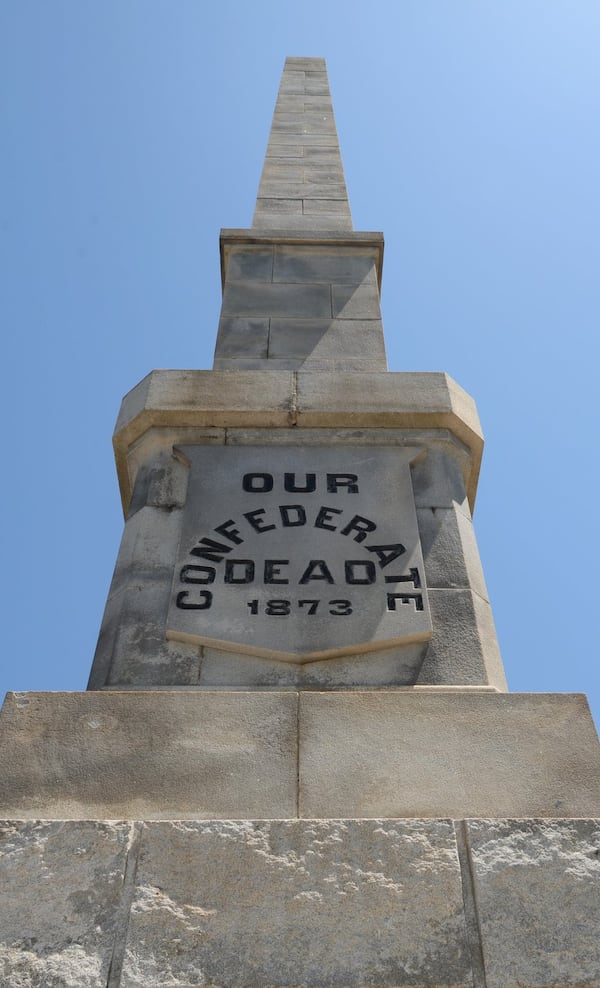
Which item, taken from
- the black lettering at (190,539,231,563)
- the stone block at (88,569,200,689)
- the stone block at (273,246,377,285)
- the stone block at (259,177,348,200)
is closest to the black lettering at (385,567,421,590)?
the black lettering at (190,539,231,563)

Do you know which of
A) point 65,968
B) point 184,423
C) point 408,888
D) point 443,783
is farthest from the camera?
point 184,423

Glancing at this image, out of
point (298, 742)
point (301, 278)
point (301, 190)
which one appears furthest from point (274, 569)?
point (301, 190)

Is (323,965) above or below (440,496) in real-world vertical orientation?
below

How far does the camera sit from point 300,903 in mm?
3031

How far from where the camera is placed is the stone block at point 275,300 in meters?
6.83

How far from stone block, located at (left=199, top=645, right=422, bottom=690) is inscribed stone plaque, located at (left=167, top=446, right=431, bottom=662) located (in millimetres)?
52

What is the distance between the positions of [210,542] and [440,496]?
1.25 m

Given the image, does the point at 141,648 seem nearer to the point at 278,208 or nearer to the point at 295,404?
the point at 295,404

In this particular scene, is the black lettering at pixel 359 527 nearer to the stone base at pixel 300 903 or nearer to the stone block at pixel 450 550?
the stone block at pixel 450 550

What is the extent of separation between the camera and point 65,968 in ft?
9.46

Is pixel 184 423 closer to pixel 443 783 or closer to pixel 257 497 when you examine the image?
pixel 257 497

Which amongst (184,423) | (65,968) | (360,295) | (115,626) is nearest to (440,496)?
(184,423)

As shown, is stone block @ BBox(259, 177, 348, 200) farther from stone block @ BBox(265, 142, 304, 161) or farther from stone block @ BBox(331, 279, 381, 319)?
stone block @ BBox(331, 279, 381, 319)

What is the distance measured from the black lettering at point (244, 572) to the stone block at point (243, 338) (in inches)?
84.6
